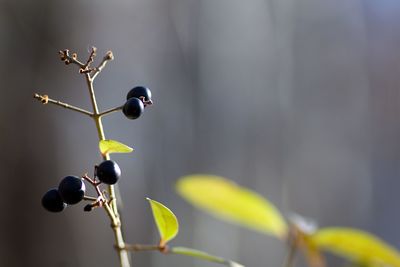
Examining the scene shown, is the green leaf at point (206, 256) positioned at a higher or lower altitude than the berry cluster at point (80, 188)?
lower

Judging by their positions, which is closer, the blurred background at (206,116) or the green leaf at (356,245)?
the green leaf at (356,245)

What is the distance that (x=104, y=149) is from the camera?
347mm

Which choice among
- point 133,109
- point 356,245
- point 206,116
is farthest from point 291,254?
point 206,116

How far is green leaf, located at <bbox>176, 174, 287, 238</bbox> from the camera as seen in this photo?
1.28ft

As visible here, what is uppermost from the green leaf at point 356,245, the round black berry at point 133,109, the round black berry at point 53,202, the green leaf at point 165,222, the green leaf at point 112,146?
the round black berry at point 133,109

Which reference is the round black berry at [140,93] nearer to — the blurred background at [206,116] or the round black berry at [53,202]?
the round black berry at [53,202]

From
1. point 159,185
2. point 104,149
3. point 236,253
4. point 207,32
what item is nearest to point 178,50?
point 207,32

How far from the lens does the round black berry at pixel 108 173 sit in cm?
34

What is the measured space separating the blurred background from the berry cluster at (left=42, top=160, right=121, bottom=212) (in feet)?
6.88

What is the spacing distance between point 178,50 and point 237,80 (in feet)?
1.64

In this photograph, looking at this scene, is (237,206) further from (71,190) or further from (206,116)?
(206,116)

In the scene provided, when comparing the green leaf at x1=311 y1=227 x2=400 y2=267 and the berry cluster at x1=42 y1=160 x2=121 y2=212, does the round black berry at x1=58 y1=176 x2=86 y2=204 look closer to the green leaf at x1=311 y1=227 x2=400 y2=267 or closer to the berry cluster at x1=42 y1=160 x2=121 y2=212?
the berry cluster at x1=42 y1=160 x2=121 y2=212

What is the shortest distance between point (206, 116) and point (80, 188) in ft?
10.4

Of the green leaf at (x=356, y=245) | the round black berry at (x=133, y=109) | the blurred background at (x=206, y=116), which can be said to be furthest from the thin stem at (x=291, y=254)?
the blurred background at (x=206, y=116)
